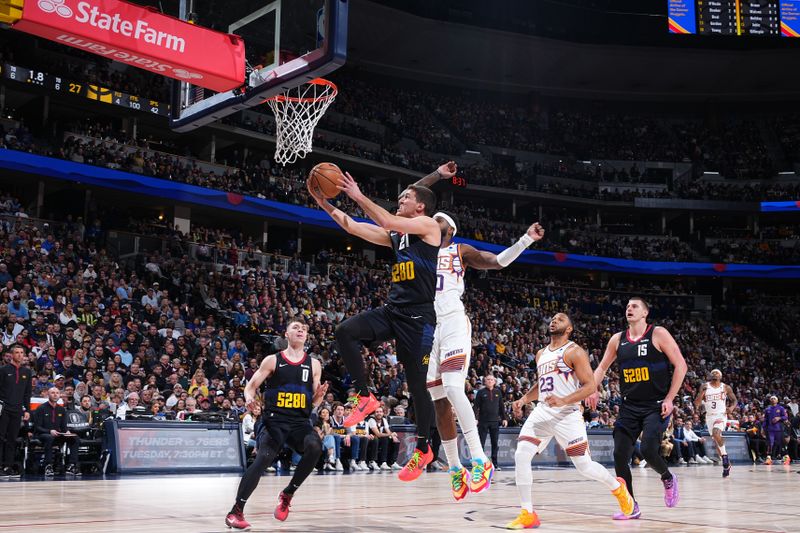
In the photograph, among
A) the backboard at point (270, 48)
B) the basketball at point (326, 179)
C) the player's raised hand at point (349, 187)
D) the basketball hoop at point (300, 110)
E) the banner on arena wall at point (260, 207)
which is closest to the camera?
the player's raised hand at point (349, 187)

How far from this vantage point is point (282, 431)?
733 centimetres

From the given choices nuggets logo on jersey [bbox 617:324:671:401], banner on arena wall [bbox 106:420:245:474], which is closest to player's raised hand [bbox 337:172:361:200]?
nuggets logo on jersey [bbox 617:324:671:401]

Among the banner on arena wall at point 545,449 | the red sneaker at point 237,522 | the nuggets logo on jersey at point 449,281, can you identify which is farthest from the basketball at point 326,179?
the banner on arena wall at point 545,449

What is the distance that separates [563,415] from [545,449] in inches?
501

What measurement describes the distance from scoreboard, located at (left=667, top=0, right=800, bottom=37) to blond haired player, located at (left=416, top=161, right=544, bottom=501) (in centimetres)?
3155

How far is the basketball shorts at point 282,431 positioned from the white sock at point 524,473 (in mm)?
1971

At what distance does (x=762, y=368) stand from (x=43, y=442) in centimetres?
3223

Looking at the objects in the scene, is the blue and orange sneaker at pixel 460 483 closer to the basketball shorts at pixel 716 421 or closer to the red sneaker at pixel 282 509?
the red sneaker at pixel 282 509

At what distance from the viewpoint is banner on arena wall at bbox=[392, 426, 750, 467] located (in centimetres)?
1791

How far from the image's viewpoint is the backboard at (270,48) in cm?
1109

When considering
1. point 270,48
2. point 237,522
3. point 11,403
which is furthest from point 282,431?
point 11,403

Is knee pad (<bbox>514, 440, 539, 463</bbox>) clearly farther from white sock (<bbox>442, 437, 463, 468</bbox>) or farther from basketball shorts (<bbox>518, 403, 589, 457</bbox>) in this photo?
white sock (<bbox>442, 437, 463, 468</bbox>)

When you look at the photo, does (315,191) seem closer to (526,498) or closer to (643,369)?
(526,498)

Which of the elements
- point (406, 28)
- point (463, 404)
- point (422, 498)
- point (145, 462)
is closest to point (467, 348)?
point (463, 404)
